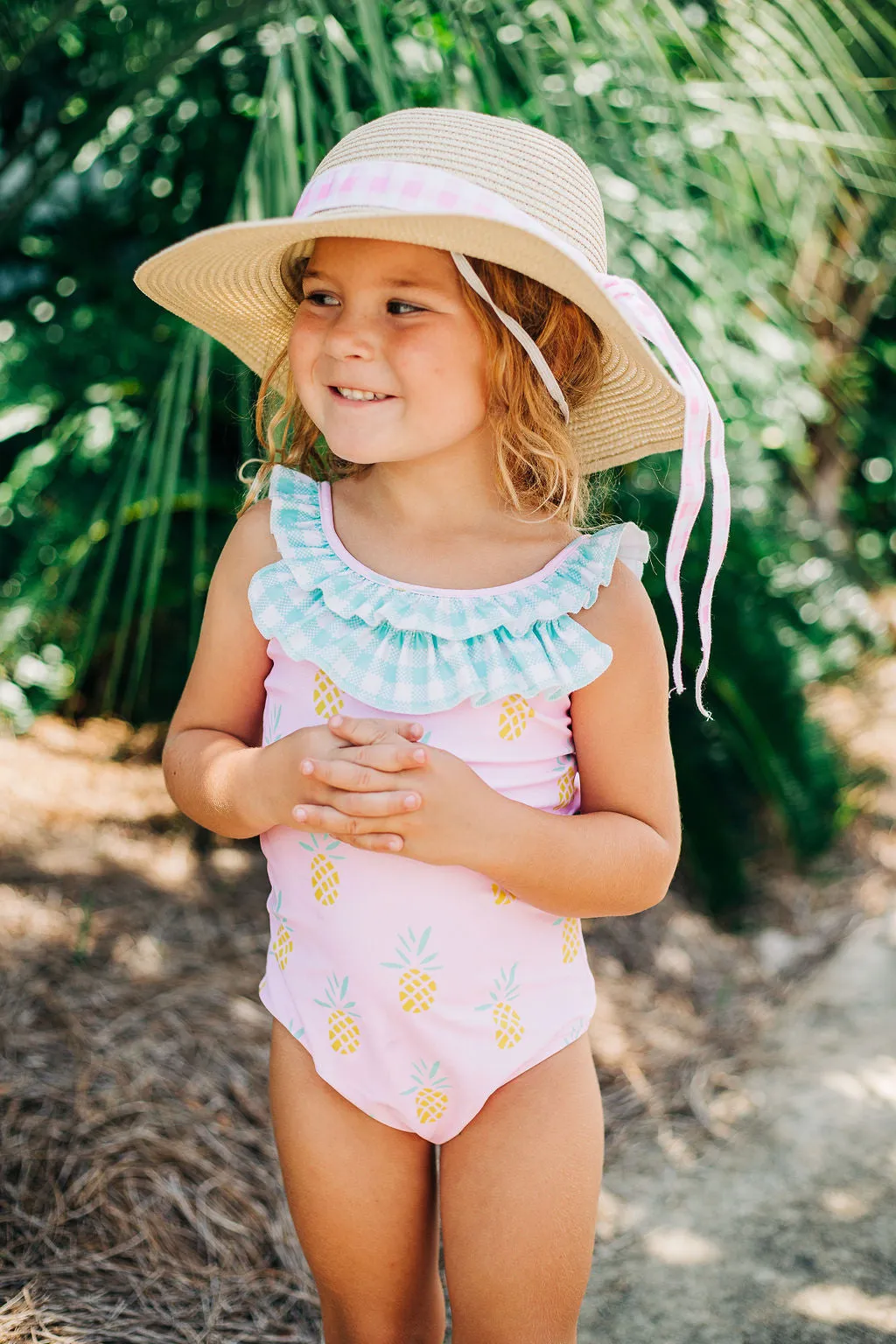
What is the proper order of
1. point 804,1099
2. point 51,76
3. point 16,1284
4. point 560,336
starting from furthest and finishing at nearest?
point 51,76 → point 804,1099 → point 16,1284 → point 560,336

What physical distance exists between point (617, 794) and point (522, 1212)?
0.47 meters

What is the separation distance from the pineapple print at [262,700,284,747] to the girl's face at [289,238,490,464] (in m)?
0.31

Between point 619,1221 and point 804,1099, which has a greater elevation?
point 619,1221

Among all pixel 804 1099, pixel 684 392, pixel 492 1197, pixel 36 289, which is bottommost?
pixel 804 1099

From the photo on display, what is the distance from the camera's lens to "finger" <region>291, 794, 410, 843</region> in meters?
1.31

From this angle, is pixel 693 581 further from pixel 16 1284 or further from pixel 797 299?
pixel 16 1284

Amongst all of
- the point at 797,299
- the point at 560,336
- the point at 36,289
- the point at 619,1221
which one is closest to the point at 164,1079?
the point at 619,1221

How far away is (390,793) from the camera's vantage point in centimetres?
129

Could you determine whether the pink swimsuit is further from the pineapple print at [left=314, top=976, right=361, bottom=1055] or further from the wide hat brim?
the wide hat brim

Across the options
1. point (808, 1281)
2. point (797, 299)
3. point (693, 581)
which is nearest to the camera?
point (808, 1281)

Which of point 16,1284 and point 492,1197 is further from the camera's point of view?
point 16,1284

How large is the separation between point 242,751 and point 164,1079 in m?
1.14

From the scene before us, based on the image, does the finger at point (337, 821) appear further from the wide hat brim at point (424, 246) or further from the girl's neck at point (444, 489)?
the wide hat brim at point (424, 246)

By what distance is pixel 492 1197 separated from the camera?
139cm
